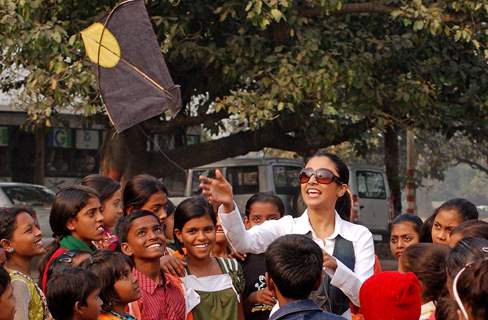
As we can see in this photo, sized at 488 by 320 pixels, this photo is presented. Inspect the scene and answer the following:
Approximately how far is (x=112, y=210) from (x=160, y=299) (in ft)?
2.64

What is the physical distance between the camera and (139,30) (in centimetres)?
637

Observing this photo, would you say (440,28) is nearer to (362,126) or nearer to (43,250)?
(362,126)

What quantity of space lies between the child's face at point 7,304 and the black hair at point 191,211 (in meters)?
1.49

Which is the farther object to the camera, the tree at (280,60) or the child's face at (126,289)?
the tree at (280,60)

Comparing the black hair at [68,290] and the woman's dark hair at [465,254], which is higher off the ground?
the woman's dark hair at [465,254]

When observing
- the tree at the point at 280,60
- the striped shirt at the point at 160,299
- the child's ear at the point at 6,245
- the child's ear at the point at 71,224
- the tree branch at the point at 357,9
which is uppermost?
the tree branch at the point at 357,9

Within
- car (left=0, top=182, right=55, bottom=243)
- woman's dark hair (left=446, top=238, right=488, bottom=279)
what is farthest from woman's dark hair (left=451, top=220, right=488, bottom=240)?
car (left=0, top=182, right=55, bottom=243)

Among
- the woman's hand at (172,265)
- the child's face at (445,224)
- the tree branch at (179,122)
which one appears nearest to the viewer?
the woman's hand at (172,265)

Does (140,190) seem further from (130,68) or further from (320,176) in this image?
(320,176)

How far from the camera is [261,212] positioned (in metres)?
5.95

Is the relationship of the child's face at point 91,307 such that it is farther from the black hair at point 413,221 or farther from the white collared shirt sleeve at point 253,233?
the black hair at point 413,221

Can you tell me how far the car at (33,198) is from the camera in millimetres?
14781

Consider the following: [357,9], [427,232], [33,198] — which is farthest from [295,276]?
[33,198]

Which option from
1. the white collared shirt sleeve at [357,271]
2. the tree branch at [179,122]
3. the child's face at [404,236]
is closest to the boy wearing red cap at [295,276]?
the white collared shirt sleeve at [357,271]
